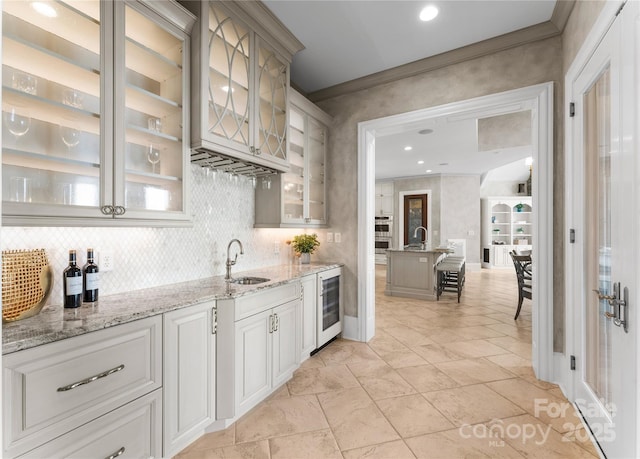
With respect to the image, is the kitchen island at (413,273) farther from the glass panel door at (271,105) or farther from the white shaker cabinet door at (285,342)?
the glass panel door at (271,105)

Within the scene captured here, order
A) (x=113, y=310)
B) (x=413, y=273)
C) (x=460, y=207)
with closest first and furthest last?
(x=113, y=310) < (x=413, y=273) < (x=460, y=207)

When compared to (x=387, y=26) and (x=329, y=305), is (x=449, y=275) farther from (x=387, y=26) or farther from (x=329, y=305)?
(x=387, y=26)

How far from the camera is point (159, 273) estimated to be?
2.41 m

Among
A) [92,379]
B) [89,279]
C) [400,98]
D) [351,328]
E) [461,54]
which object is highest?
[461,54]

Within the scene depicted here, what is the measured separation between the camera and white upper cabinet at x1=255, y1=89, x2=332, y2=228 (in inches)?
126

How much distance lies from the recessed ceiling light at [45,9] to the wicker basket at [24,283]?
1.17 m

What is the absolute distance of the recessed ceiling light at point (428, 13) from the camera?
8.41ft

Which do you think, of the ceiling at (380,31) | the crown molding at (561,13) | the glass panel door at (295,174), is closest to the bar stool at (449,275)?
the ceiling at (380,31)

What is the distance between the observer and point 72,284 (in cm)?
179

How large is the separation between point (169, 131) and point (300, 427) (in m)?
2.12

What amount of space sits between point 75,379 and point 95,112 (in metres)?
1.33

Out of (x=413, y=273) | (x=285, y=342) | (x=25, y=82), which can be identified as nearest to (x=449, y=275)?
(x=413, y=273)

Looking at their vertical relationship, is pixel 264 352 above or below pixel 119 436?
above

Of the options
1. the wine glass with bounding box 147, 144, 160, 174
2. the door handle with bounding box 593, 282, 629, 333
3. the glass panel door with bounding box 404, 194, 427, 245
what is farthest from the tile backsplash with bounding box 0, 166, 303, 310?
the glass panel door with bounding box 404, 194, 427, 245
